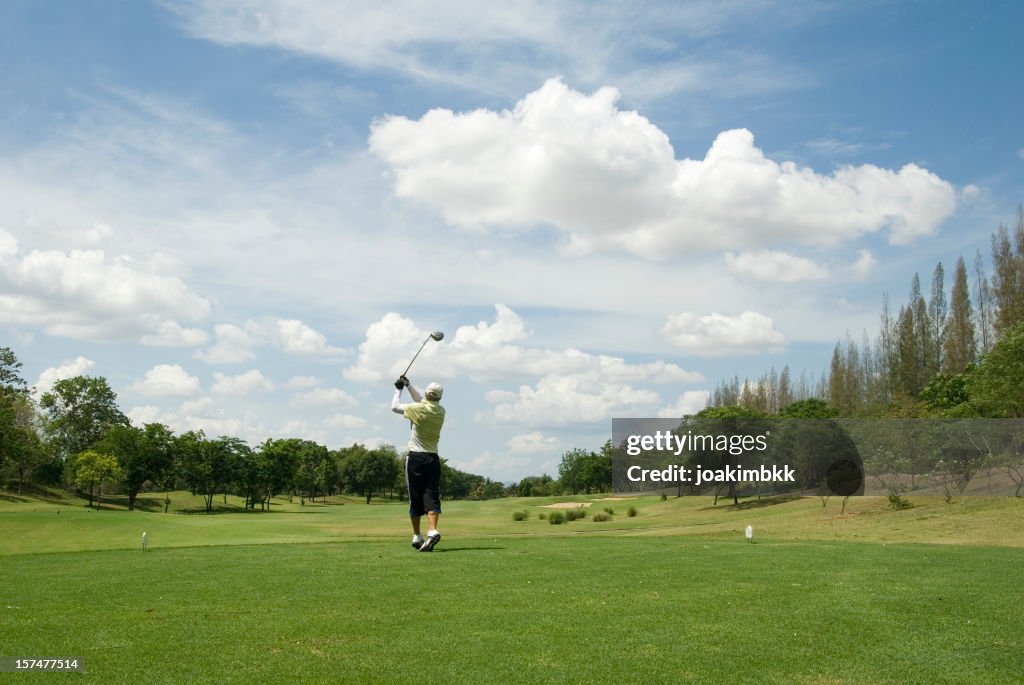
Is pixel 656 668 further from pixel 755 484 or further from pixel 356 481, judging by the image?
pixel 356 481

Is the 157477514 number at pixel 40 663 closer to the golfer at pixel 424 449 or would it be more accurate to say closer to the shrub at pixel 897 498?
the golfer at pixel 424 449

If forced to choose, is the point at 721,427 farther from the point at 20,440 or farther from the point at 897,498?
the point at 20,440

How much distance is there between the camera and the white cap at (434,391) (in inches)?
499

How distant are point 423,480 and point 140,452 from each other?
88.8 meters

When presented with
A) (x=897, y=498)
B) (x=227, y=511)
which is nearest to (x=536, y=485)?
(x=227, y=511)

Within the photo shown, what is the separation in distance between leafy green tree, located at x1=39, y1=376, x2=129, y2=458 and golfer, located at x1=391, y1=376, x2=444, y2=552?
351 ft

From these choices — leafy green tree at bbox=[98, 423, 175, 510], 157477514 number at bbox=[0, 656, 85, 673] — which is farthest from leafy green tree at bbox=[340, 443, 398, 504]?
157477514 number at bbox=[0, 656, 85, 673]

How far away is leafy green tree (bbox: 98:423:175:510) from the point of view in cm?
9056

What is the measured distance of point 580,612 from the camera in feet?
23.7

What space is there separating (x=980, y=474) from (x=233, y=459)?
8134 centimetres

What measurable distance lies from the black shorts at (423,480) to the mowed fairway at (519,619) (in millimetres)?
1304

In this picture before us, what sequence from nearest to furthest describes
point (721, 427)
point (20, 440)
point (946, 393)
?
point (946, 393), point (721, 427), point (20, 440)

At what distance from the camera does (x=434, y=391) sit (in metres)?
12.7

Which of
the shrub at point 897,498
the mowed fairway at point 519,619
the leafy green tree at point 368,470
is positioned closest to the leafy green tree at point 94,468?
the leafy green tree at point 368,470
